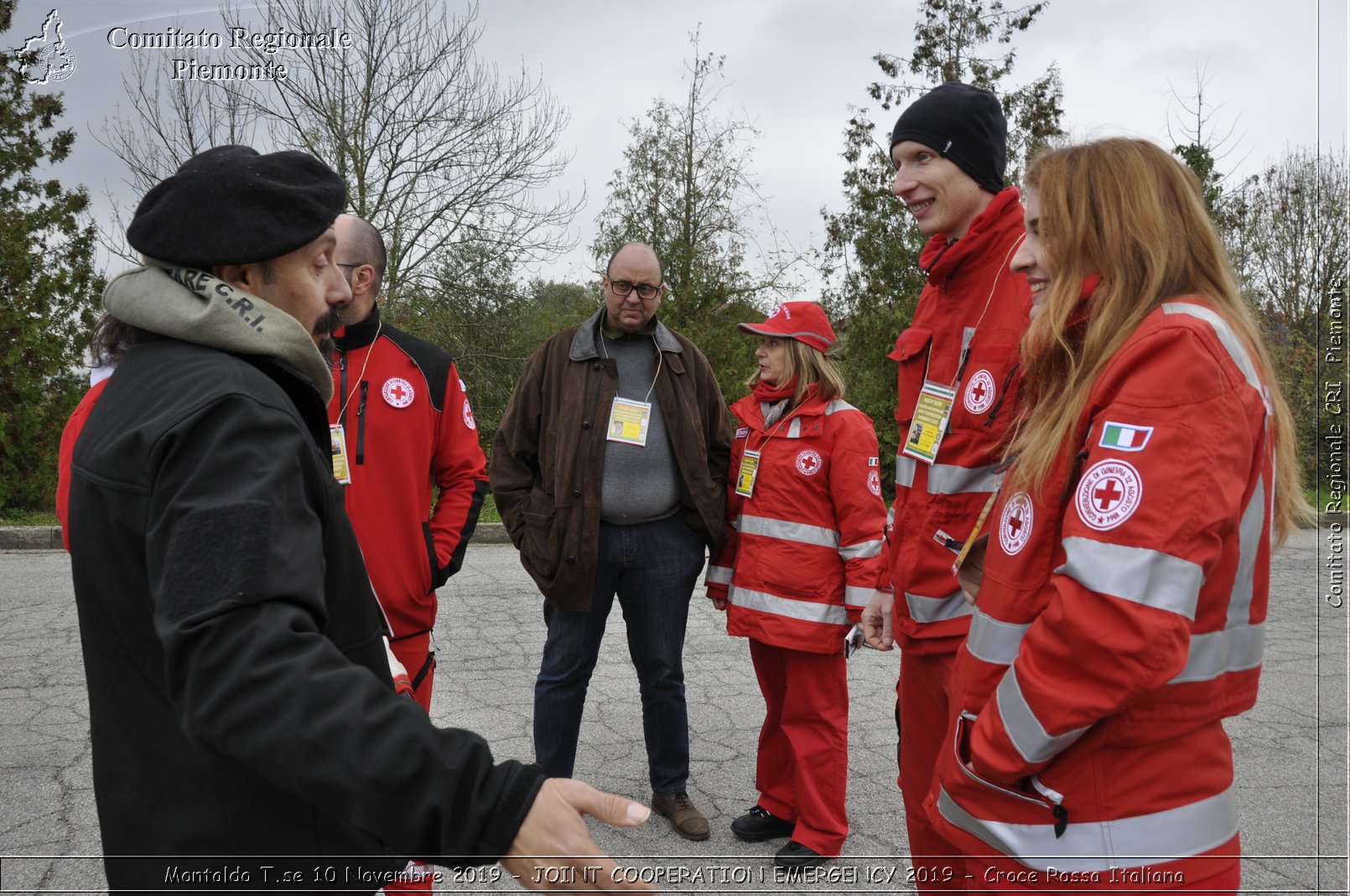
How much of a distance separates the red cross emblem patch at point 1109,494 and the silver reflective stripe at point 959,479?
0.84 metres

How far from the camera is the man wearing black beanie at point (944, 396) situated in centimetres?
254

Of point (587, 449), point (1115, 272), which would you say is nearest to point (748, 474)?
point (587, 449)

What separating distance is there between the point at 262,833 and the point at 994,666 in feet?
4.31

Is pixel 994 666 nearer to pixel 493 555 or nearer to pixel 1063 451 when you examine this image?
pixel 1063 451

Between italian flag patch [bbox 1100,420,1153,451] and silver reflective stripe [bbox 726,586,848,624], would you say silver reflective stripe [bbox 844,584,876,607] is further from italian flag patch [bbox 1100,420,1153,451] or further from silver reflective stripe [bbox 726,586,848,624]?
italian flag patch [bbox 1100,420,1153,451]

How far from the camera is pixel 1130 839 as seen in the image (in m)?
1.64

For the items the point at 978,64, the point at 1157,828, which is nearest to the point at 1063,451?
the point at 1157,828

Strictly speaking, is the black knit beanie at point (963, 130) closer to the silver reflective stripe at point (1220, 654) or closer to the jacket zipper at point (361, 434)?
the silver reflective stripe at point (1220, 654)

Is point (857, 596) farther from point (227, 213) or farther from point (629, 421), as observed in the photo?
point (227, 213)

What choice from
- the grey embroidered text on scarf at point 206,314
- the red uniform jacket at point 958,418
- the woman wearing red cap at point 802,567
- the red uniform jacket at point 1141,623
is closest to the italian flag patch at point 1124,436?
the red uniform jacket at point 1141,623

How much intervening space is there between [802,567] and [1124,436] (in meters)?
2.28

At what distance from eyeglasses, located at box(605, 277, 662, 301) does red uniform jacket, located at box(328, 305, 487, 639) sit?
87 cm

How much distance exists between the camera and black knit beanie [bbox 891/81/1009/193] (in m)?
2.80

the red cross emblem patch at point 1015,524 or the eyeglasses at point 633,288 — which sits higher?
the eyeglasses at point 633,288
